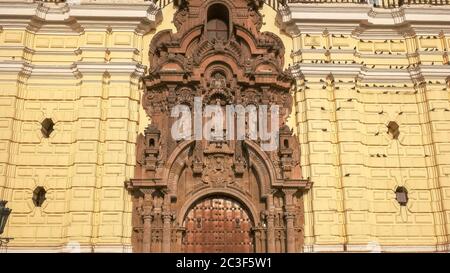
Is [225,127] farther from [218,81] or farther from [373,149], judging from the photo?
[373,149]

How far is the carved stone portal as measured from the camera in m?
13.9

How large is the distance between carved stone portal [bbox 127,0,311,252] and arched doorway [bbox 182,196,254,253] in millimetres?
25

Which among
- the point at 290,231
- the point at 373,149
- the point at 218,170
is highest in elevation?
the point at 373,149

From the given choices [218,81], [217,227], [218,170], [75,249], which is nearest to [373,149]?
[218,170]

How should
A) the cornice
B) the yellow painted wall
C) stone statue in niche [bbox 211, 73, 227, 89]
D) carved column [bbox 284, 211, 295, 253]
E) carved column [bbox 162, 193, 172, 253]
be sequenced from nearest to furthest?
carved column [bbox 162, 193, 172, 253], carved column [bbox 284, 211, 295, 253], the yellow painted wall, stone statue in niche [bbox 211, 73, 227, 89], the cornice

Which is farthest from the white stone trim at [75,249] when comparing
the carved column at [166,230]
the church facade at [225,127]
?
the carved column at [166,230]

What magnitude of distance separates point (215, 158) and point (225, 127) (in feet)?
2.86

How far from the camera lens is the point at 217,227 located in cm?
1416

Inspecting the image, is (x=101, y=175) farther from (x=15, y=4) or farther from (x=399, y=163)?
(x=399, y=163)

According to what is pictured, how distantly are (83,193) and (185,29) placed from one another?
5.24m

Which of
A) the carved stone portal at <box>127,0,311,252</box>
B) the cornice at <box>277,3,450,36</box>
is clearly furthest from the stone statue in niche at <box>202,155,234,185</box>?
Answer: the cornice at <box>277,3,450,36</box>

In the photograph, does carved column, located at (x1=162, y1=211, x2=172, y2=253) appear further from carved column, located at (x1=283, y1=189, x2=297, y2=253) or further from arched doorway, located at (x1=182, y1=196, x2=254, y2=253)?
carved column, located at (x1=283, y1=189, x2=297, y2=253)

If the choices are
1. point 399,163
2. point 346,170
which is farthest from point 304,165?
point 399,163

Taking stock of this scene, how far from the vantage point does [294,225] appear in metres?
14.0
